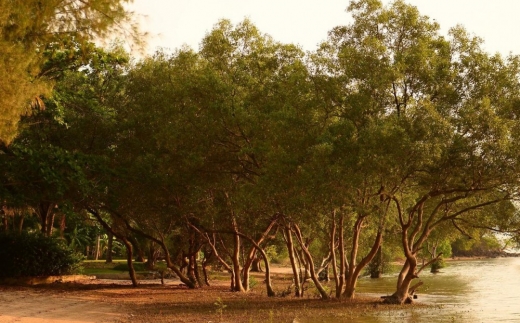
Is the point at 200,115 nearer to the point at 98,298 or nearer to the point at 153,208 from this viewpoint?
the point at 153,208

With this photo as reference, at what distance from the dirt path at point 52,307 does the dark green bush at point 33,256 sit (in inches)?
103

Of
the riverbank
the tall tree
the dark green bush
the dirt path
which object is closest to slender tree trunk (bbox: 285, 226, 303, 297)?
the riverbank

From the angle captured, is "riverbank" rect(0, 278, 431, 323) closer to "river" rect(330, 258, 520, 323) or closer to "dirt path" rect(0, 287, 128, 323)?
"dirt path" rect(0, 287, 128, 323)

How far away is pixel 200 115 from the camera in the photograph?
24.5 m

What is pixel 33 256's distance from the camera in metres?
29.5

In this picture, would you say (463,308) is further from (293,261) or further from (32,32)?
(32,32)

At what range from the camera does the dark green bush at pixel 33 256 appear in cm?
2875

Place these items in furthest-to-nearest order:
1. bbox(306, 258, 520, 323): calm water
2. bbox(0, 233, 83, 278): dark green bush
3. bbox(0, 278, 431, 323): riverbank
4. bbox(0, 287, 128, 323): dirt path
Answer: bbox(0, 233, 83, 278): dark green bush < bbox(306, 258, 520, 323): calm water < bbox(0, 278, 431, 323): riverbank < bbox(0, 287, 128, 323): dirt path

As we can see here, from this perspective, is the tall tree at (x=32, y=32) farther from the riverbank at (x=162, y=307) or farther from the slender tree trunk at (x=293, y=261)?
the slender tree trunk at (x=293, y=261)

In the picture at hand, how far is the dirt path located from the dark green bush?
103 inches

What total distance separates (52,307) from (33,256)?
1004 cm

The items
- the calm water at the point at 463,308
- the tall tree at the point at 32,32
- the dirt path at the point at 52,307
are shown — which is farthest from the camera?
the calm water at the point at 463,308

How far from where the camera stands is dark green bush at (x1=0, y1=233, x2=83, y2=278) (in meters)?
28.8

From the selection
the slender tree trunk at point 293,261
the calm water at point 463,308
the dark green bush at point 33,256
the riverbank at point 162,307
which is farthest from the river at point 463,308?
the dark green bush at point 33,256
